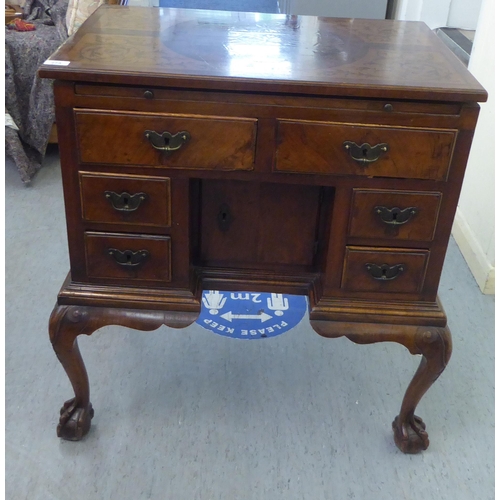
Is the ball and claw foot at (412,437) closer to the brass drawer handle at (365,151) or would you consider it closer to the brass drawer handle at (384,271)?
the brass drawer handle at (384,271)

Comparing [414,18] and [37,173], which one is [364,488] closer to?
[37,173]

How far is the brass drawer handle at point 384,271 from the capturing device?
3.66ft

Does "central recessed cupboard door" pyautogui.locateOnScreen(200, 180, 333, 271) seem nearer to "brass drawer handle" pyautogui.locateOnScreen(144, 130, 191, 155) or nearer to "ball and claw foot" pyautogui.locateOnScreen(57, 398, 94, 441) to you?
"brass drawer handle" pyautogui.locateOnScreen(144, 130, 191, 155)

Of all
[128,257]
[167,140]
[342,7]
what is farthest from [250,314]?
[342,7]

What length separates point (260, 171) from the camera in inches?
40.8

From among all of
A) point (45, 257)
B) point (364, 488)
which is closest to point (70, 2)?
point (45, 257)

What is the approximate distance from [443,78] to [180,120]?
0.44 metres

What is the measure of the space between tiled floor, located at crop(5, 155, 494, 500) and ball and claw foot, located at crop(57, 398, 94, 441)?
0.09 ft

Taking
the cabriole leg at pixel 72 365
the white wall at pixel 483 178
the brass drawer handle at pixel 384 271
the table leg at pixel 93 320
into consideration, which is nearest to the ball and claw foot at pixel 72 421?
the cabriole leg at pixel 72 365

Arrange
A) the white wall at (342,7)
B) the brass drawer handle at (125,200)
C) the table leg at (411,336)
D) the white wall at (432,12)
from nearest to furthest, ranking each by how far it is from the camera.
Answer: the brass drawer handle at (125,200)
the table leg at (411,336)
the white wall at (432,12)
the white wall at (342,7)

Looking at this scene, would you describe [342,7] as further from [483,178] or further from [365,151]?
[365,151]

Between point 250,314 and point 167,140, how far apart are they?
2.62 ft

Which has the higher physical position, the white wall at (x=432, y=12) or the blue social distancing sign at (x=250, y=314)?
the white wall at (x=432, y=12)

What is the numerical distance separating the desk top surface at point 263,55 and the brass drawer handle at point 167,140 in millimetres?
81
